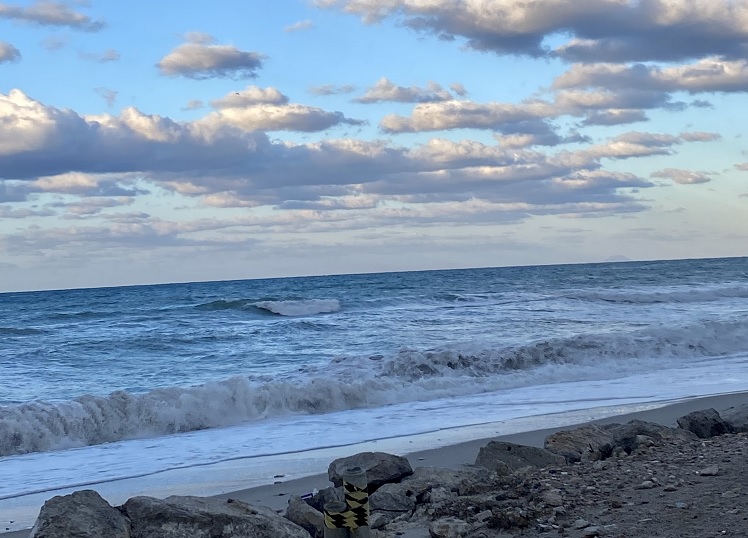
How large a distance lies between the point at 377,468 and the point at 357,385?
7357 millimetres

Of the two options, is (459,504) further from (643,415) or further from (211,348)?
(211,348)

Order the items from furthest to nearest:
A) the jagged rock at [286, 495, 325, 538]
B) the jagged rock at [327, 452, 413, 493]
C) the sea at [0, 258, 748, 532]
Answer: the sea at [0, 258, 748, 532]
the jagged rock at [327, 452, 413, 493]
the jagged rock at [286, 495, 325, 538]

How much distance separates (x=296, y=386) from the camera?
1420 cm

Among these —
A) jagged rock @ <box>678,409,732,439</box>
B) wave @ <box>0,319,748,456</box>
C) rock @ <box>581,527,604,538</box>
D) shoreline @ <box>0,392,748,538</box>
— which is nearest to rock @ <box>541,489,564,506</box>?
rock @ <box>581,527,604,538</box>

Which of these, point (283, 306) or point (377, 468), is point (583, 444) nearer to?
point (377, 468)

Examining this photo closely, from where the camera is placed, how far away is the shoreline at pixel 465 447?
24.3 feet

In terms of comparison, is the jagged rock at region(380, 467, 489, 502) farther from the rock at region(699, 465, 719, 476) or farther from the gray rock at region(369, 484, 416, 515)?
the rock at region(699, 465, 719, 476)

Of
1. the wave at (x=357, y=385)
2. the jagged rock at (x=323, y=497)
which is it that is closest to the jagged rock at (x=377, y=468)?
the jagged rock at (x=323, y=497)

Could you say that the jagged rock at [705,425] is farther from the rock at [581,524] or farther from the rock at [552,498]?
the rock at [581,524]

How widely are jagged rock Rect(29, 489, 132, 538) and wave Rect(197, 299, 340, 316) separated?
31588 millimetres

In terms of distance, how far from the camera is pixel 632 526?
5.18 m

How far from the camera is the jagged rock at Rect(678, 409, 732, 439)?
27.8ft

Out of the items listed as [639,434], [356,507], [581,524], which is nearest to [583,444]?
[639,434]

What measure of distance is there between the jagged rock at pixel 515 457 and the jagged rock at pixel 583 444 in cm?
25
